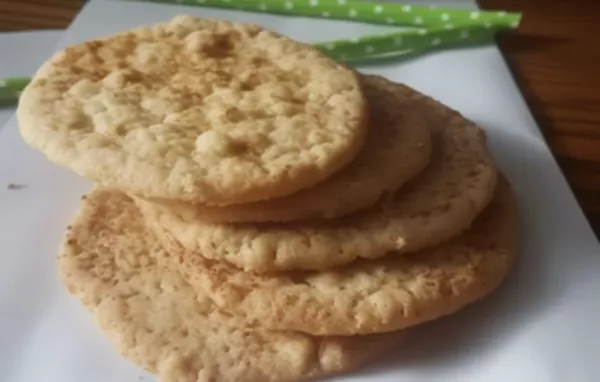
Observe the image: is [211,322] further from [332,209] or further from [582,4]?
[582,4]

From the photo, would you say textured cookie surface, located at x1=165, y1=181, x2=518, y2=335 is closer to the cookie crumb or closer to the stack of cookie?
the stack of cookie

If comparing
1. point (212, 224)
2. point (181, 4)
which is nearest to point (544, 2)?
point (181, 4)

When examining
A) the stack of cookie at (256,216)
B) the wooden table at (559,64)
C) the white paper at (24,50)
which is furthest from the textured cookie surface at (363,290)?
the white paper at (24,50)

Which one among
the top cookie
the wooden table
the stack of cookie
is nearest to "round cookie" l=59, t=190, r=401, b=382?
the stack of cookie

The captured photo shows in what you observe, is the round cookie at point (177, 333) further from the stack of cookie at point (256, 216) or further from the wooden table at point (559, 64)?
the wooden table at point (559, 64)

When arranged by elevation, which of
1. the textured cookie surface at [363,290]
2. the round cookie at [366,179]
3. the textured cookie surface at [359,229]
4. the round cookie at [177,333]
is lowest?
the round cookie at [177,333]
